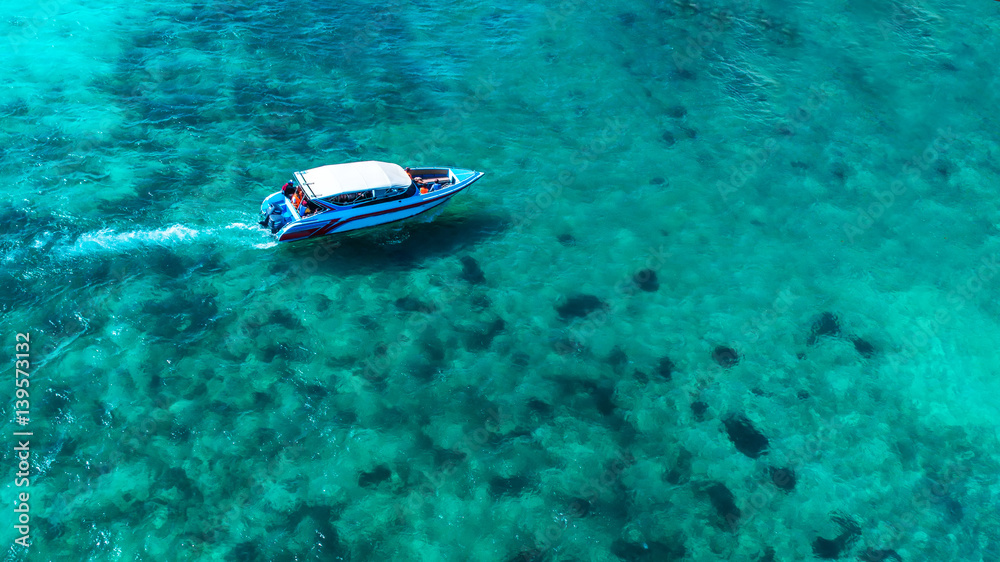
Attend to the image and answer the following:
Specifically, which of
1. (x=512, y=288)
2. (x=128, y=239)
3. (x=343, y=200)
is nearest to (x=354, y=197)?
(x=343, y=200)

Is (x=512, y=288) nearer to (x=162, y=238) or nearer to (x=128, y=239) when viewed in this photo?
(x=162, y=238)

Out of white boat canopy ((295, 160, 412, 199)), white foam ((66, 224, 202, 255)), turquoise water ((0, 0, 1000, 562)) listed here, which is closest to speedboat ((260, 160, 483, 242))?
white boat canopy ((295, 160, 412, 199))

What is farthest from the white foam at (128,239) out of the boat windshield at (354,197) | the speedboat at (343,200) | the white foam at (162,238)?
the boat windshield at (354,197)

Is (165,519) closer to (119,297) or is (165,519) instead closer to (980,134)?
(119,297)

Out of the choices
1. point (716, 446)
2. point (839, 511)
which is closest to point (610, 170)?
point (716, 446)

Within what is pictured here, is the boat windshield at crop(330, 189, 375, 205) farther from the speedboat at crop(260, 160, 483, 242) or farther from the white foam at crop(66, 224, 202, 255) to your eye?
the white foam at crop(66, 224, 202, 255)

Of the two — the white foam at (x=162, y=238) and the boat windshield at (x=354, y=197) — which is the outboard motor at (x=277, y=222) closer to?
the white foam at (x=162, y=238)
